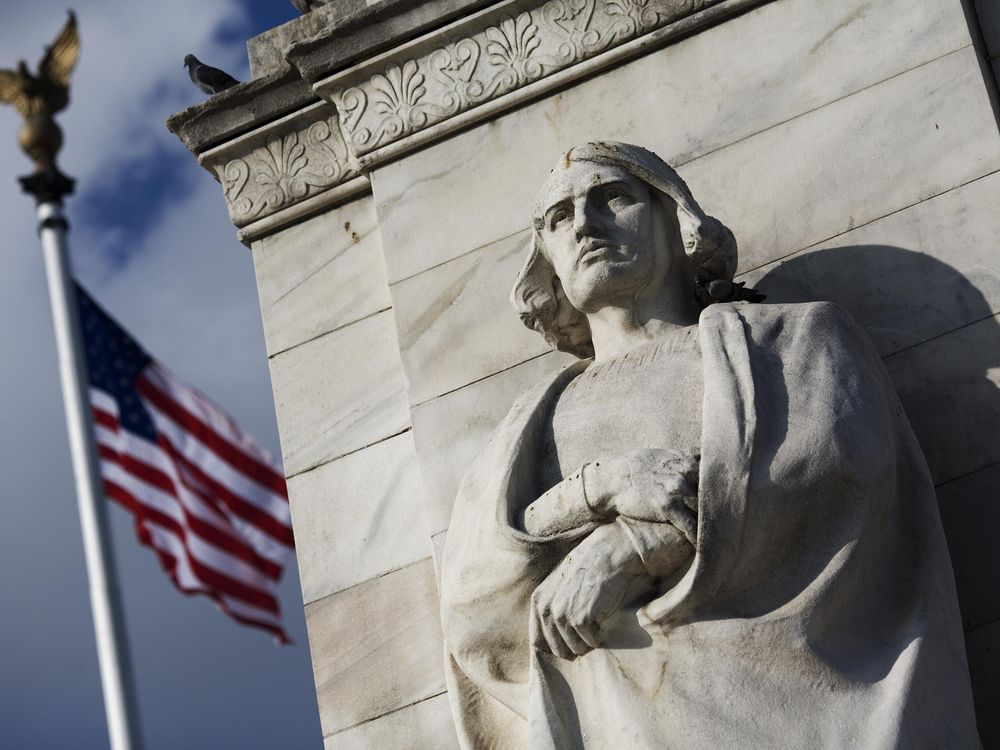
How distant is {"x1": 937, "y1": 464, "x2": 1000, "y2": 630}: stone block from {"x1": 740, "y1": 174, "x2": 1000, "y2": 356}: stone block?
2.08 ft

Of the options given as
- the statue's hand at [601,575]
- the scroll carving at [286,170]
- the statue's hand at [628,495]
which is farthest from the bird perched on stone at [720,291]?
the scroll carving at [286,170]

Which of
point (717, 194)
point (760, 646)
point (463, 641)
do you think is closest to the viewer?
point (760, 646)

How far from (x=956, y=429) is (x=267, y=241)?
3.62 meters

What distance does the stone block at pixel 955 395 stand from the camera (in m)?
8.66

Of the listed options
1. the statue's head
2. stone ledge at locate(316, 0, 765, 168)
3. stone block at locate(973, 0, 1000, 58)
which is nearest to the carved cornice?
stone ledge at locate(316, 0, 765, 168)

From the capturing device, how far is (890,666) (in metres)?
7.61

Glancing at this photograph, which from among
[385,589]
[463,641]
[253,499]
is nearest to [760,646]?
[463,641]

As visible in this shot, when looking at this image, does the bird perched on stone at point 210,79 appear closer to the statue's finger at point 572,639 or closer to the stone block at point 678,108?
the stone block at point 678,108

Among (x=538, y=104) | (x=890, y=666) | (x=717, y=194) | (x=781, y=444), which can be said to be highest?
(x=538, y=104)

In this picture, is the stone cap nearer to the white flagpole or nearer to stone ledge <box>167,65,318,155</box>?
stone ledge <box>167,65,318,155</box>

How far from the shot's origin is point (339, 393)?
33.8 feet

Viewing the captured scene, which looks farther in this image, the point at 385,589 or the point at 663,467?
the point at 385,589

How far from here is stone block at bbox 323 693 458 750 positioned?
30.5 feet

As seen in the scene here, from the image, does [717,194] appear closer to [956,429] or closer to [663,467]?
[956,429]
